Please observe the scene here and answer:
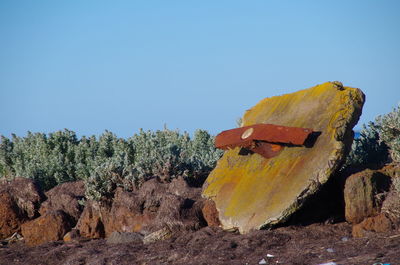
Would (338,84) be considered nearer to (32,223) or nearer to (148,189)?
(148,189)

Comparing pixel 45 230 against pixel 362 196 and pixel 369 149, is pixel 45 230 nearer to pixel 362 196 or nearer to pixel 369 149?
pixel 362 196

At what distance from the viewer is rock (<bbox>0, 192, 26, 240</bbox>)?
10.5 meters

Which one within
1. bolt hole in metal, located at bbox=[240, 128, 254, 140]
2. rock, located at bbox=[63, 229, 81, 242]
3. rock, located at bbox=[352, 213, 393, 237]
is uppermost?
bolt hole in metal, located at bbox=[240, 128, 254, 140]

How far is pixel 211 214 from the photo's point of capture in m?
8.62

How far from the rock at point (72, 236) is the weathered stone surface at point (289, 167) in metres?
1.91

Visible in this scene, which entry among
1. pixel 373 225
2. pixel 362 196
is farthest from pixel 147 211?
pixel 373 225

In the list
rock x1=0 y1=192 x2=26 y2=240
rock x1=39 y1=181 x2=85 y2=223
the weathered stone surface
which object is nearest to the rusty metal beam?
the weathered stone surface

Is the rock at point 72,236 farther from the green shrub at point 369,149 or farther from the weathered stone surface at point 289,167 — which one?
the green shrub at point 369,149

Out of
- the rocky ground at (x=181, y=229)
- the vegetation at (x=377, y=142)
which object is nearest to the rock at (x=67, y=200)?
the rocky ground at (x=181, y=229)

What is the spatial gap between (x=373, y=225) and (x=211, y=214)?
213 centimetres

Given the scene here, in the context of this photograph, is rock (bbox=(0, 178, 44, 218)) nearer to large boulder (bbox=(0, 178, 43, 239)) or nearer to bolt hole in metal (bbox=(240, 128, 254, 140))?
large boulder (bbox=(0, 178, 43, 239))

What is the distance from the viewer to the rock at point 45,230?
9641 mm

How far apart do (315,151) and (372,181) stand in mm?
716

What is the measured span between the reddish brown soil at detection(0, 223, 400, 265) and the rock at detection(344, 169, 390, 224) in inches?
8.5
